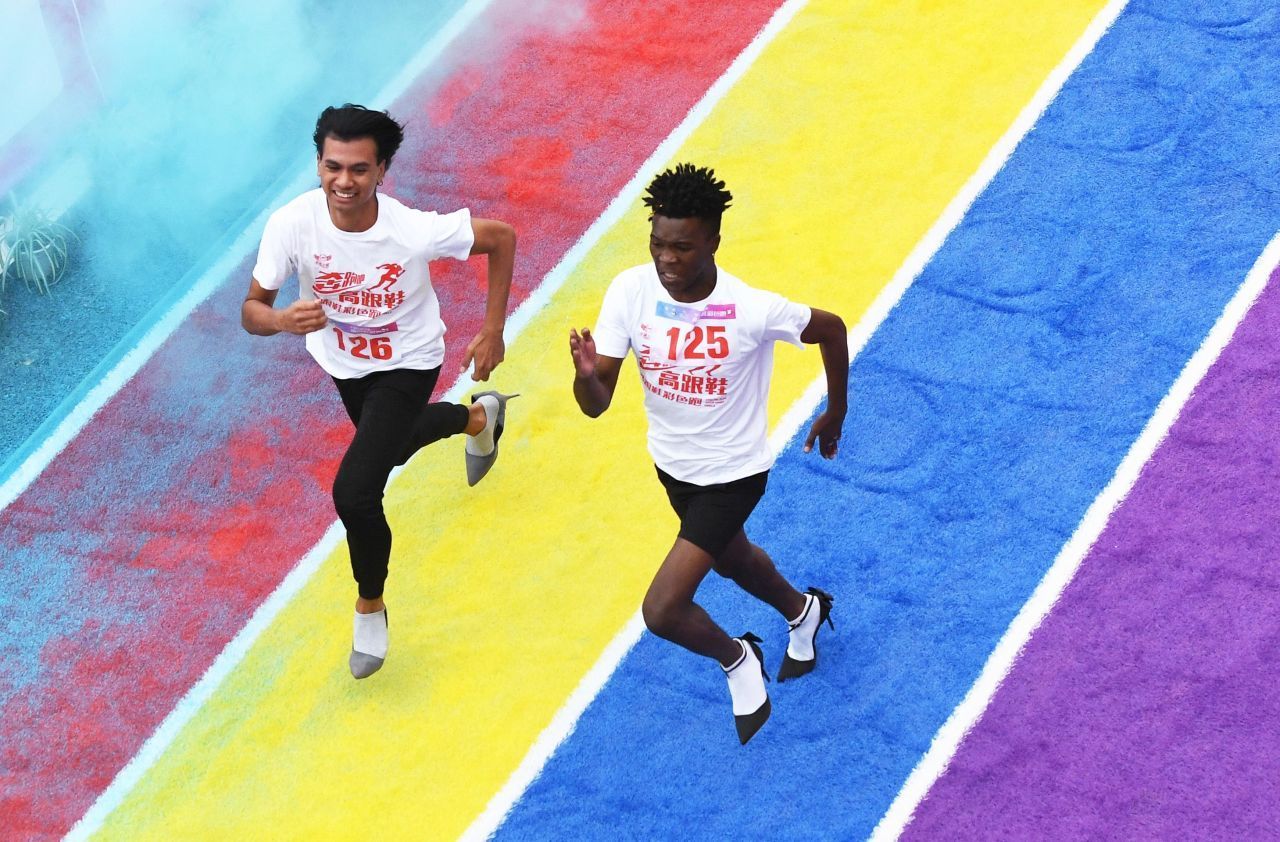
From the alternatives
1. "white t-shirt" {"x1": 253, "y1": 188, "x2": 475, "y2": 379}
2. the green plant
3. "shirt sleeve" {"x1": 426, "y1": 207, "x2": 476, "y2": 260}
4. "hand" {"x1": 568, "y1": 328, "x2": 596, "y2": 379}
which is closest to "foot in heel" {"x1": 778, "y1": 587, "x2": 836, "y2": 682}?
"hand" {"x1": 568, "y1": 328, "x2": 596, "y2": 379}

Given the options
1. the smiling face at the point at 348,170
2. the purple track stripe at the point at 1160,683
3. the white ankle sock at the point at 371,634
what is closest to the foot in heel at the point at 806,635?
Answer: the purple track stripe at the point at 1160,683

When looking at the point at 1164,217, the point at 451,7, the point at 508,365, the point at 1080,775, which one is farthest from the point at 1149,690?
the point at 451,7

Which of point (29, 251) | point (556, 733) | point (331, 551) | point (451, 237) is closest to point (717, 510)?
point (556, 733)

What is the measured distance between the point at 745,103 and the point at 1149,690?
156 inches

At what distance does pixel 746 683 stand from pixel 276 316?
2.08m

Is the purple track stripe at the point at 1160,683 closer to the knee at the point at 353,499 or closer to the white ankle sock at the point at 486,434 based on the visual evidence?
the knee at the point at 353,499

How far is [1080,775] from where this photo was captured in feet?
18.7

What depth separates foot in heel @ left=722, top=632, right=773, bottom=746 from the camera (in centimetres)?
573

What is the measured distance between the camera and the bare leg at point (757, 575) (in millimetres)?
5723

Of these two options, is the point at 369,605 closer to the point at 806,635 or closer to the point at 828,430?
the point at 806,635

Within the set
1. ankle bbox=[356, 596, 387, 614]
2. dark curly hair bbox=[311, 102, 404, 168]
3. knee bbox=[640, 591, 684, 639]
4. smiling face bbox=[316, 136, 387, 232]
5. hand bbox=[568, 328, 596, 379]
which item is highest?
dark curly hair bbox=[311, 102, 404, 168]

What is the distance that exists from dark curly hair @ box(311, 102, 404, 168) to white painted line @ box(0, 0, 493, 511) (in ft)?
7.78

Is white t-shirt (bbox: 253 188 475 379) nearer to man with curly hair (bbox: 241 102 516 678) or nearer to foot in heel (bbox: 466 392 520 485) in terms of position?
man with curly hair (bbox: 241 102 516 678)

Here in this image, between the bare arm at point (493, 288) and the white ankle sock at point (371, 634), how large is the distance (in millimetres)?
1005
